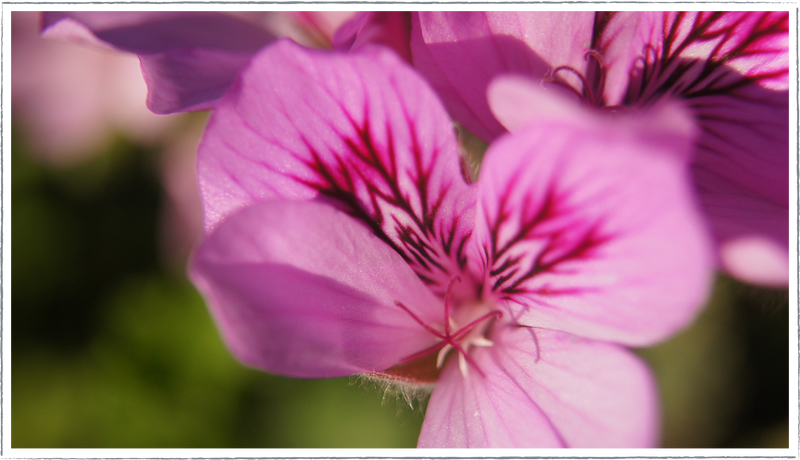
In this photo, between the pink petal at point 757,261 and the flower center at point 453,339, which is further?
the flower center at point 453,339

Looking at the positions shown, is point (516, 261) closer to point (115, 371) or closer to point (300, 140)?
point (300, 140)

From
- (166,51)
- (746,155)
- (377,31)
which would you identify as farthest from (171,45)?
(746,155)

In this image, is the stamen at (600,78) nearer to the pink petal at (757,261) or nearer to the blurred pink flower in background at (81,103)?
the pink petal at (757,261)

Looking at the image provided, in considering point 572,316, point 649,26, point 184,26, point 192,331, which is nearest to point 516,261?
point 572,316

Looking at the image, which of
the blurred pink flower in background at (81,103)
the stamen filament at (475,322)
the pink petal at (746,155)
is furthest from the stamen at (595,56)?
the blurred pink flower in background at (81,103)

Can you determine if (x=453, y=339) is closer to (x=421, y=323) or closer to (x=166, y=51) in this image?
(x=421, y=323)
